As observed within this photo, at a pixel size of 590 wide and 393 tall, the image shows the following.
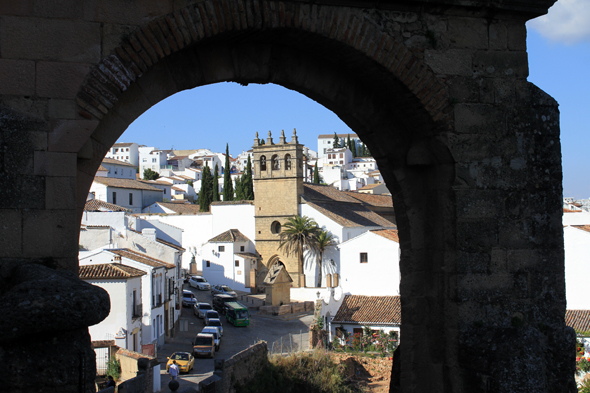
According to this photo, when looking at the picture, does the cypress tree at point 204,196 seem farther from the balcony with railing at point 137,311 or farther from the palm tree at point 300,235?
the balcony with railing at point 137,311

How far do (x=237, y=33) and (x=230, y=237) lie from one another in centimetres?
3310

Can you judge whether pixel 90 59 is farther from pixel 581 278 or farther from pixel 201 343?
pixel 581 278

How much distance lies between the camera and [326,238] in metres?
34.7

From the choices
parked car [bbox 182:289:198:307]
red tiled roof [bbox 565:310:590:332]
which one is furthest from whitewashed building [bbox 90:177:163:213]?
red tiled roof [bbox 565:310:590:332]

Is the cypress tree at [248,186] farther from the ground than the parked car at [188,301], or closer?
farther from the ground

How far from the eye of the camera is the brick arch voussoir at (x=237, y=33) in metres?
3.23

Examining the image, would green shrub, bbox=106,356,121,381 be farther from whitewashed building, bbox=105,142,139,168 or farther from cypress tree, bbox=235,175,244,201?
whitewashed building, bbox=105,142,139,168

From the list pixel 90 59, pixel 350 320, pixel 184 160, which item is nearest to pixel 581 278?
pixel 350 320

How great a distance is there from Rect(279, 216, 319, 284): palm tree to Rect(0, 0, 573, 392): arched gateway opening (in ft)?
101

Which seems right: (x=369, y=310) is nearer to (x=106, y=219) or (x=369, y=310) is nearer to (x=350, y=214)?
(x=106, y=219)

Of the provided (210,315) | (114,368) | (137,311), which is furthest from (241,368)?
(210,315)

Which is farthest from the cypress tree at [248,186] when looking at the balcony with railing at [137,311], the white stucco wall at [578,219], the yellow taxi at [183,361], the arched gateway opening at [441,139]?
the arched gateway opening at [441,139]

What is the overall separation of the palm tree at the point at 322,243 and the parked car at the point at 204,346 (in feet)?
55.1

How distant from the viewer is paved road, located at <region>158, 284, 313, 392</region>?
53.9 feet
